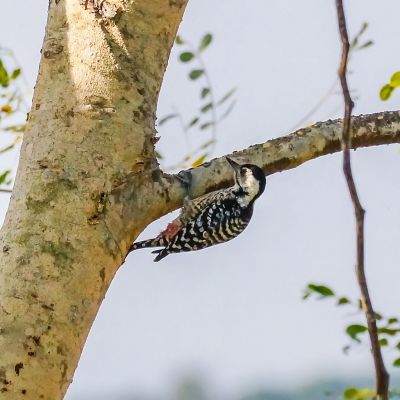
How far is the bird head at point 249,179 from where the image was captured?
3733 mm

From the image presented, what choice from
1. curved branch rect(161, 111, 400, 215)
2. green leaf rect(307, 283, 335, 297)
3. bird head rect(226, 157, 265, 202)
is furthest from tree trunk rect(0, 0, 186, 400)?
green leaf rect(307, 283, 335, 297)

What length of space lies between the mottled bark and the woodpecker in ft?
5.82

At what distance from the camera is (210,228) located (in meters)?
5.55

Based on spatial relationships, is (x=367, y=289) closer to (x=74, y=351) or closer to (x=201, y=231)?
(x=74, y=351)

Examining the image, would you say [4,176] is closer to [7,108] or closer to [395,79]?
[7,108]

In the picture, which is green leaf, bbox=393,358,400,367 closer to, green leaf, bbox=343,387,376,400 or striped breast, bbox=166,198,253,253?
green leaf, bbox=343,387,376,400

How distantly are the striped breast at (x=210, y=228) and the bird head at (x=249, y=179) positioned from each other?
0.14 meters

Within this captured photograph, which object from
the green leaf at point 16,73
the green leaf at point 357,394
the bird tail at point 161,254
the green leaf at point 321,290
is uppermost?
the green leaf at point 16,73

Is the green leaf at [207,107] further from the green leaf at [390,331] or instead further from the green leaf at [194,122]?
the green leaf at [390,331]

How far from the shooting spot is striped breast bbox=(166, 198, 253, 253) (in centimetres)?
551

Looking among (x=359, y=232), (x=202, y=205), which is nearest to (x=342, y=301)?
(x=359, y=232)

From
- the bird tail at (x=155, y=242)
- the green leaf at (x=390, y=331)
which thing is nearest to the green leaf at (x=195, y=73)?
the bird tail at (x=155, y=242)

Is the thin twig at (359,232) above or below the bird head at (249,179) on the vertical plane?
below

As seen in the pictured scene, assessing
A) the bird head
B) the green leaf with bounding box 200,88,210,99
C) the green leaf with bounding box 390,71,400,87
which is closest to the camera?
the green leaf with bounding box 390,71,400,87
